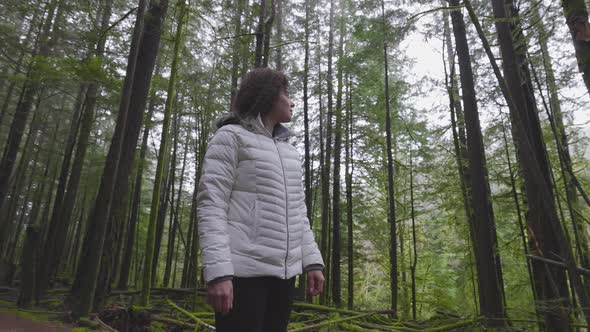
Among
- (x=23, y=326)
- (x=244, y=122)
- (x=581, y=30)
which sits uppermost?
(x=581, y=30)

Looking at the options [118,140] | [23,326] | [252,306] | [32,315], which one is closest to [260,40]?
[118,140]

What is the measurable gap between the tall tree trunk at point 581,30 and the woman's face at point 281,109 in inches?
63.8

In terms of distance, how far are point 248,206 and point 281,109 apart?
20.7 inches

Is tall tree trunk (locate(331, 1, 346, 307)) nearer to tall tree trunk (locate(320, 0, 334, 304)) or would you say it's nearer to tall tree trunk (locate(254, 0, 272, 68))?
tall tree trunk (locate(320, 0, 334, 304))

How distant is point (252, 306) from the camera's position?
1290 millimetres

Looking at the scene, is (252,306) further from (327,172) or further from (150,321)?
(327,172)

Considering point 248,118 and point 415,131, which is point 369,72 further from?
point 248,118

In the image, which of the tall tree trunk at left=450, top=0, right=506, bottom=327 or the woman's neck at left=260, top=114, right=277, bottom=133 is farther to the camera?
the tall tree trunk at left=450, top=0, right=506, bottom=327

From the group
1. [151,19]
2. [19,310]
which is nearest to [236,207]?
[151,19]

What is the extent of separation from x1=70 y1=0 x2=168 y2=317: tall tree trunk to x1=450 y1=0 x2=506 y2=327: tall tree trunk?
13.0ft

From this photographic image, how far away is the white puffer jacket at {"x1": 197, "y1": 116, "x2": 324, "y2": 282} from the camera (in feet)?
4.08

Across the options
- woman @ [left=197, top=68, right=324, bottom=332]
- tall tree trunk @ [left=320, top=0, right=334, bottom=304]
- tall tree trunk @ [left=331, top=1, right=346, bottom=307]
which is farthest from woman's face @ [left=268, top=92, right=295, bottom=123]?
tall tree trunk @ [left=320, top=0, right=334, bottom=304]

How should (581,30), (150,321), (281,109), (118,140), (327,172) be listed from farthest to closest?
(327,172)
(118,140)
(150,321)
(581,30)
(281,109)

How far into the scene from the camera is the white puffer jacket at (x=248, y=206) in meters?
1.24
